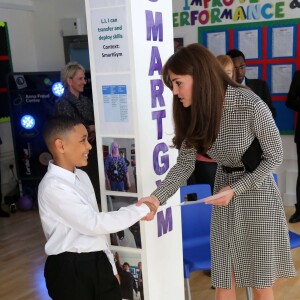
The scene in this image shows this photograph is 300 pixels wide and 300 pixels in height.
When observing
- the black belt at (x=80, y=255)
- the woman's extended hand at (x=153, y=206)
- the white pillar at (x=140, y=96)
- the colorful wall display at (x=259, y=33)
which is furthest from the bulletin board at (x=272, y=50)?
the black belt at (x=80, y=255)

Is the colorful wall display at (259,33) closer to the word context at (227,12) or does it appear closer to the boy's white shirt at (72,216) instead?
the word context at (227,12)

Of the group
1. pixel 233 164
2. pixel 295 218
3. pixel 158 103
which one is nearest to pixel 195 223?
pixel 158 103

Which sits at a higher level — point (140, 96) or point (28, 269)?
point (140, 96)

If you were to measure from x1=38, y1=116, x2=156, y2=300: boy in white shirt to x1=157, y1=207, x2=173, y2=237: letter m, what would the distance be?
1.25ft

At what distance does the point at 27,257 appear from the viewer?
409cm

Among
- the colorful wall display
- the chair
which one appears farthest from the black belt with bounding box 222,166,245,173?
the colorful wall display

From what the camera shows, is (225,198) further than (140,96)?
No

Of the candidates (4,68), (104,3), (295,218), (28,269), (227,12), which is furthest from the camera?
Result: (4,68)

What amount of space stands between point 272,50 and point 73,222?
3.65 m

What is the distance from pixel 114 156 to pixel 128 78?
418 millimetres

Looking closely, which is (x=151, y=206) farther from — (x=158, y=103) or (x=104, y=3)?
(x=104, y=3)

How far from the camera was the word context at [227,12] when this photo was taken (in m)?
4.82

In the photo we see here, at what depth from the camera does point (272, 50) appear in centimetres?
492

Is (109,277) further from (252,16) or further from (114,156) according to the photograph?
(252,16)
